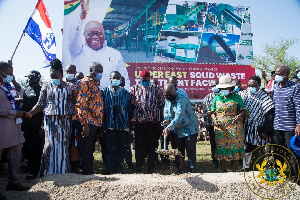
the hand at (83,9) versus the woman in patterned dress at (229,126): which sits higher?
the hand at (83,9)

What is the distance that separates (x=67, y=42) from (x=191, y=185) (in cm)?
900

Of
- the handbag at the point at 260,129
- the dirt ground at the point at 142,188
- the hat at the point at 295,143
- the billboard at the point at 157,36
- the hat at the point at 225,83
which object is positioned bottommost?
the dirt ground at the point at 142,188

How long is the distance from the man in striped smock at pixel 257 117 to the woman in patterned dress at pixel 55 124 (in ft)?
9.90

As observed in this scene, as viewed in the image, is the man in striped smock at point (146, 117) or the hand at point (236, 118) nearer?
the hand at point (236, 118)

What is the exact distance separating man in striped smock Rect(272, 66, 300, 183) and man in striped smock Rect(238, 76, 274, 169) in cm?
28

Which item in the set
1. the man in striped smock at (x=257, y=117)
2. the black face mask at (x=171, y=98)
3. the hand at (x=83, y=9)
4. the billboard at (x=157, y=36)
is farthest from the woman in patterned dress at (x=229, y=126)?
the hand at (x=83, y=9)

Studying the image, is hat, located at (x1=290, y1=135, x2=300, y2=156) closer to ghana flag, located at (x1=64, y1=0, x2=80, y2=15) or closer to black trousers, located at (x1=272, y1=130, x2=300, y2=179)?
black trousers, located at (x1=272, y1=130, x2=300, y2=179)

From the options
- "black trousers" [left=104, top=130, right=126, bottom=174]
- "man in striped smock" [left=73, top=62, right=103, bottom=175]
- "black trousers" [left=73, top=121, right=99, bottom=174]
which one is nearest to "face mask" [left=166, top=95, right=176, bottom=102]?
"black trousers" [left=104, top=130, right=126, bottom=174]

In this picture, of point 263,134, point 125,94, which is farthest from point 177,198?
point 263,134

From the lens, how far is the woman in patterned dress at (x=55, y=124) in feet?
12.6

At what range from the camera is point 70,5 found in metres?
10.9

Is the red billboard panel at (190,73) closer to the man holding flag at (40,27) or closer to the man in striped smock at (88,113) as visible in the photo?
the man holding flag at (40,27)

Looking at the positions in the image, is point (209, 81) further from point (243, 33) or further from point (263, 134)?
point (263, 134)

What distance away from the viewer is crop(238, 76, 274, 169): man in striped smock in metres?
4.53
